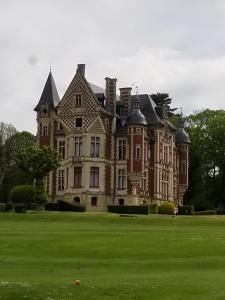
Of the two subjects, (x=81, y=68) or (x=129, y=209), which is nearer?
(x=129, y=209)

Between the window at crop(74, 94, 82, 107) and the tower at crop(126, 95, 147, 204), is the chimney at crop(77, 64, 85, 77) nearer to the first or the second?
the window at crop(74, 94, 82, 107)

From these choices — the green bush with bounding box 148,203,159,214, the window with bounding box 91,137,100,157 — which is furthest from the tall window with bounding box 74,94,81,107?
the green bush with bounding box 148,203,159,214

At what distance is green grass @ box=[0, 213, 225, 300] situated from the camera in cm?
1894

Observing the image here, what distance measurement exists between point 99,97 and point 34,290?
61.8 metres

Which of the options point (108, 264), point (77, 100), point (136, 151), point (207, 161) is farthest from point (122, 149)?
point (108, 264)

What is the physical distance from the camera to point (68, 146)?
255 feet

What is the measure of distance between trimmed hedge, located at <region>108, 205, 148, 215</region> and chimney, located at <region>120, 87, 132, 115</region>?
44.9 ft

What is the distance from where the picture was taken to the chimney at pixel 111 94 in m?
78.6

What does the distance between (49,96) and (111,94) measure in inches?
327

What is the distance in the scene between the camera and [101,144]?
7694cm

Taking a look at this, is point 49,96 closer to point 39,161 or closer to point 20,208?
point 39,161

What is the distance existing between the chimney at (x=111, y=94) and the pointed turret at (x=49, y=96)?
6980 mm

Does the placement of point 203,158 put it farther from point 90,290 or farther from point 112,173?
point 90,290

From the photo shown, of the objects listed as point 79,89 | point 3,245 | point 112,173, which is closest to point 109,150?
point 112,173
